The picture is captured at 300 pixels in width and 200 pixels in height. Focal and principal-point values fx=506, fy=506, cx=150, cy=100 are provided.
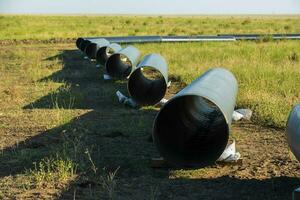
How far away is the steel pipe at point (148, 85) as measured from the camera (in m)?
10.6

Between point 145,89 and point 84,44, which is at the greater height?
point 145,89

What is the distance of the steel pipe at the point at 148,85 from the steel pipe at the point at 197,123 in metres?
2.96

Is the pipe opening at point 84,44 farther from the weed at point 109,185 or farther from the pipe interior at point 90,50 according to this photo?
the weed at point 109,185

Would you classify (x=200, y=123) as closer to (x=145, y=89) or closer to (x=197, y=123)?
(x=197, y=123)

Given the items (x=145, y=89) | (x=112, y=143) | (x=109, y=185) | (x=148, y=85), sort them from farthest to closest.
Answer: (x=148, y=85)
(x=145, y=89)
(x=112, y=143)
(x=109, y=185)

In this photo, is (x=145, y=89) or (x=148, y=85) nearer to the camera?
(x=145, y=89)

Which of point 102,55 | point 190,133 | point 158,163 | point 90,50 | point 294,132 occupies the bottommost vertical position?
point 90,50

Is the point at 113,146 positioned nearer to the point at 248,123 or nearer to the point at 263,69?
the point at 248,123

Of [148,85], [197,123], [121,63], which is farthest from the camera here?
[121,63]

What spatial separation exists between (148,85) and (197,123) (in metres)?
4.76

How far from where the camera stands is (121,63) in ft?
52.0

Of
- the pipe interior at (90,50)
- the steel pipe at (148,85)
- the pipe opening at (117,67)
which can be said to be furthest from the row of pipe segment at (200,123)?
the pipe interior at (90,50)

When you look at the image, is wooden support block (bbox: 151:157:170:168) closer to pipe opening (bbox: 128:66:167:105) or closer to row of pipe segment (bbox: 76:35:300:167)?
row of pipe segment (bbox: 76:35:300:167)

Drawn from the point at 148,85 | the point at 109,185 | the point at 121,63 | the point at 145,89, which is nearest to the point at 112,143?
the point at 109,185
